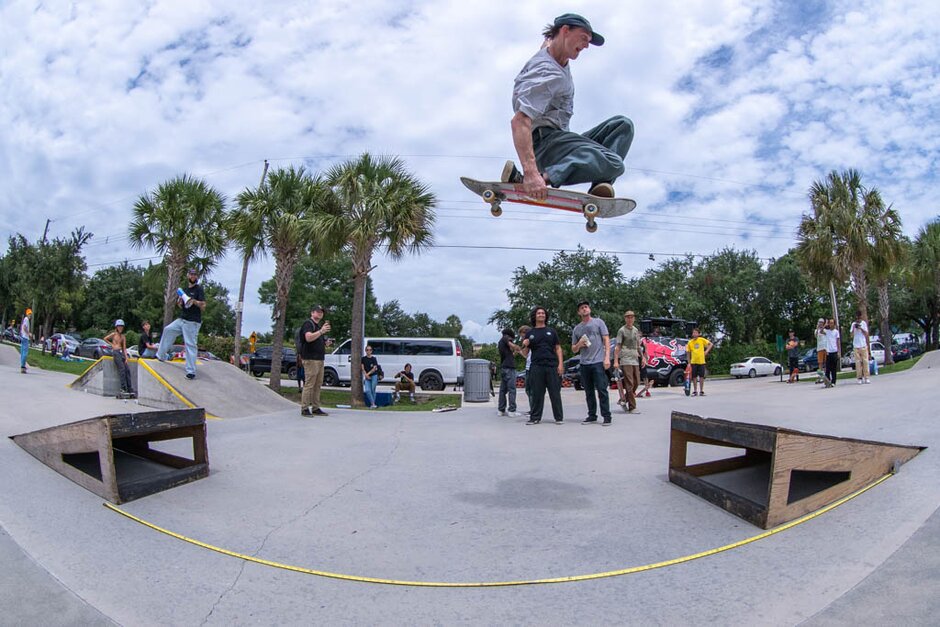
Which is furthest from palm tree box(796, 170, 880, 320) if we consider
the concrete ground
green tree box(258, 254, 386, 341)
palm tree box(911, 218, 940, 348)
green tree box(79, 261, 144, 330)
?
green tree box(79, 261, 144, 330)

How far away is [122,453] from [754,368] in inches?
1279

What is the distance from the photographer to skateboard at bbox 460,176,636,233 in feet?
15.1

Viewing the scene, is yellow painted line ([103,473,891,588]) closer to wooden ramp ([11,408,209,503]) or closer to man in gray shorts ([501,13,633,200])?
wooden ramp ([11,408,209,503])

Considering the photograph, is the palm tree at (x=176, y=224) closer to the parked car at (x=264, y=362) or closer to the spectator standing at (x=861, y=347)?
the parked car at (x=264, y=362)

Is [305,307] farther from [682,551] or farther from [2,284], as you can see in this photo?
[682,551]

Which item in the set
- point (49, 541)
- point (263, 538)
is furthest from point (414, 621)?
point (49, 541)

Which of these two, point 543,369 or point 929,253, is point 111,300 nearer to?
point 543,369

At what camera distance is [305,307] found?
5147 centimetres

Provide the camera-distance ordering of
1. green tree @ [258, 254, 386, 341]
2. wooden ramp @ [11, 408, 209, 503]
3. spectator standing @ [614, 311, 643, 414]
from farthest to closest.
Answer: green tree @ [258, 254, 386, 341] < spectator standing @ [614, 311, 643, 414] < wooden ramp @ [11, 408, 209, 503]

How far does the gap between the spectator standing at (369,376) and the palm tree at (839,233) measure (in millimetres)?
15127

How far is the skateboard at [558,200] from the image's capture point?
4.60 m

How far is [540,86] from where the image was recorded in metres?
4.09

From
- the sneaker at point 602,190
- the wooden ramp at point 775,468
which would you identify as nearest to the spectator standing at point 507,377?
the sneaker at point 602,190

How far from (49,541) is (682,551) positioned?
3177mm
